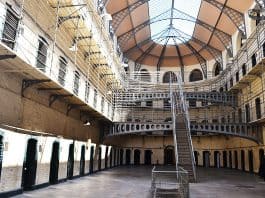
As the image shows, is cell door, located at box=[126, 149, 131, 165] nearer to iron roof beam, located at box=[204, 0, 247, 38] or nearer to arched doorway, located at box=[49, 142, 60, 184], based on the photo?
iron roof beam, located at box=[204, 0, 247, 38]

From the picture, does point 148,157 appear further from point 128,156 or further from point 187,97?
point 187,97

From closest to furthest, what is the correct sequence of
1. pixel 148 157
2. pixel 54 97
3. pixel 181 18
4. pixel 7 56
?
pixel 7 56
pixel 54 97
pixel 181 18
pixel 148 157

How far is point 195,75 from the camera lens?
23328 millimetres

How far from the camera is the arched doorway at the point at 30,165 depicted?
6.90 meters

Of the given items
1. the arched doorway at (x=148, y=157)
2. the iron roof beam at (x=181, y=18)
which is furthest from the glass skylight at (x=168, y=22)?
the arched doorway at (x=148, y=157)

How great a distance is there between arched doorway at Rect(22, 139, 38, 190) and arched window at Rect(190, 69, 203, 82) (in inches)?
714

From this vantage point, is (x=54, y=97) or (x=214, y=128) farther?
(x=214, y=128)

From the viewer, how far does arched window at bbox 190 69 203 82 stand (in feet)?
75.6

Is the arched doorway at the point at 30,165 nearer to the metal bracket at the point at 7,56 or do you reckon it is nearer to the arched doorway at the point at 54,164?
the arched doorway at the point at 54,164

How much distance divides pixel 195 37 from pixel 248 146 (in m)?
9.91

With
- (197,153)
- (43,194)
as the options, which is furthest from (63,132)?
(197,153)

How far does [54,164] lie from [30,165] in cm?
150

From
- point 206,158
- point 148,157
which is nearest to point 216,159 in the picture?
point 206,158

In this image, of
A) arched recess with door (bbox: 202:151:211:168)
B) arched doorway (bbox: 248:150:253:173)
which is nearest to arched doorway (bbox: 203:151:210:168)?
arched recess with door (bbox: 202:151:211:168)
